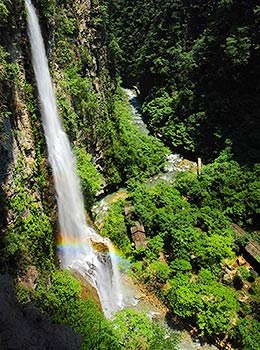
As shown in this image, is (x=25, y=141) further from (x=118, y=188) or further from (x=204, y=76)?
(x=204, y=76)

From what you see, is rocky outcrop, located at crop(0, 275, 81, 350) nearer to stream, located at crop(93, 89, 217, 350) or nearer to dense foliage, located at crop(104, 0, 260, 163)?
stream, located at crop(93, 89, 217, 350)

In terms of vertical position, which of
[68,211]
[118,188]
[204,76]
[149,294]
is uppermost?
[204,76]

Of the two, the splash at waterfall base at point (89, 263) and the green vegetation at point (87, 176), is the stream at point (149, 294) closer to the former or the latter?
the splash at waterfall base at point (89, 263)

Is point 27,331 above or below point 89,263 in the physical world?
above

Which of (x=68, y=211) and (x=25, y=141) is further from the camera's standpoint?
(x=68, y=211)

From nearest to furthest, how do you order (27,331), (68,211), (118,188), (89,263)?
(27,331)
(89,263)
(68,211)
(118,188)

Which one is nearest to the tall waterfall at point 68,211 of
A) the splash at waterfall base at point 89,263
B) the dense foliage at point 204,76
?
the splash at waterfall base at point 89,263

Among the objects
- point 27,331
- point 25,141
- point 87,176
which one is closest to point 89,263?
point 25,141
